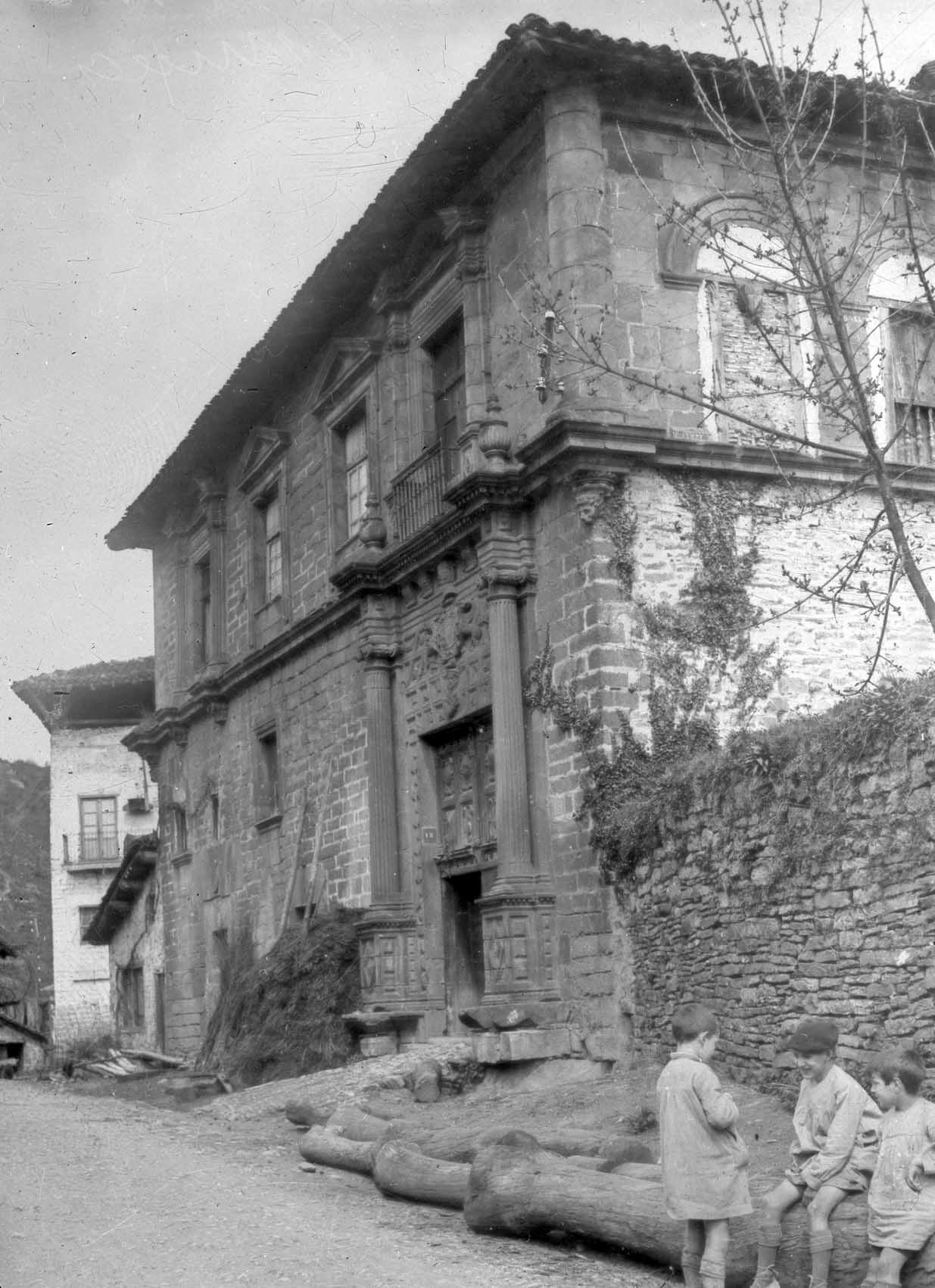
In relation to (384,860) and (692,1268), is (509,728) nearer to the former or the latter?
(384,860)

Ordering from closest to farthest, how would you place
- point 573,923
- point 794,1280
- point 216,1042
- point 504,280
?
point 794,1280
point 573,923
point 504,280
point 216,1042

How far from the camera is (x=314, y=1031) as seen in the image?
17.1 metres

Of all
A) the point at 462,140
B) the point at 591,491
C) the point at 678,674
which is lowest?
the point at 678,674

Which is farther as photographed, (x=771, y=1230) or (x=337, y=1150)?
(x=337, y=1150)

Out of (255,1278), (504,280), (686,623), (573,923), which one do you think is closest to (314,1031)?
(573,923)

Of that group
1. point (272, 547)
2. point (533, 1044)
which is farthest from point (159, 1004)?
point (533, 1044)

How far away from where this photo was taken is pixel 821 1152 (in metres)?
6.72

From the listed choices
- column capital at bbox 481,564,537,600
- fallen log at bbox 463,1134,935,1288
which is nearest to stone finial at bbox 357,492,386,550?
column capital at bbox 481,564,537,600

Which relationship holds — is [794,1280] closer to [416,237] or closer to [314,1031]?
[314,1031]

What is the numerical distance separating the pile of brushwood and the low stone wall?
203 inches

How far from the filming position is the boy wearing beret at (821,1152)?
662cm

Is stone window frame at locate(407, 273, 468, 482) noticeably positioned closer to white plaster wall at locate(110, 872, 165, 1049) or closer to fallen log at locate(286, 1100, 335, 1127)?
fallen log at locate(286, 1100, 335, 1127)

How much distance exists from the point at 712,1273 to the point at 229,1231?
289cm

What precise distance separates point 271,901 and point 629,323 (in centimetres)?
970
